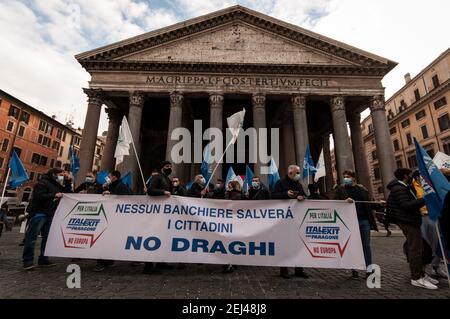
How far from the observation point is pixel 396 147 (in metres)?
37.0

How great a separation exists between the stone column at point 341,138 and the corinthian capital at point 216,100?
829 centimetres

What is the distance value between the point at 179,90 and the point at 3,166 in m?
30.2

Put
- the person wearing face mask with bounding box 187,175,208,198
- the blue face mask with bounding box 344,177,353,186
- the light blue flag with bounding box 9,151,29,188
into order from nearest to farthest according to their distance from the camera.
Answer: the blue face mask with bounding box 344,177,353,186, the person wearing face mask with bounding box 187,175,208,198, the light blue flag with bounding box 9,151,29,188

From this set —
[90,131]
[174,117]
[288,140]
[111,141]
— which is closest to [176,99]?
[174,117]

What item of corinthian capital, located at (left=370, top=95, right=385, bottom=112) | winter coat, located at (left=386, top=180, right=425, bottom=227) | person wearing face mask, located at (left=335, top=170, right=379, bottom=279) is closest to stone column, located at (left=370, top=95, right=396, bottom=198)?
corinthian capital, located at (left=370, top=95, right=385, bottom=112)

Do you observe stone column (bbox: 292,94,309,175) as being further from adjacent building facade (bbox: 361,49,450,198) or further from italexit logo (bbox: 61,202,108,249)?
adjacent building facade (bbox: 361,49,450,198)

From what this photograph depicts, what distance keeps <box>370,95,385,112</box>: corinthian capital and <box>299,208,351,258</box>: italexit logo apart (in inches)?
652

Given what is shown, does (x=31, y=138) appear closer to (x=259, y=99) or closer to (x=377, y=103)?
(x=259, y=99)

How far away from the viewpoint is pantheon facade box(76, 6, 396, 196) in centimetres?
1730

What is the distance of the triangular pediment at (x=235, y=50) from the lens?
18.6 meters
